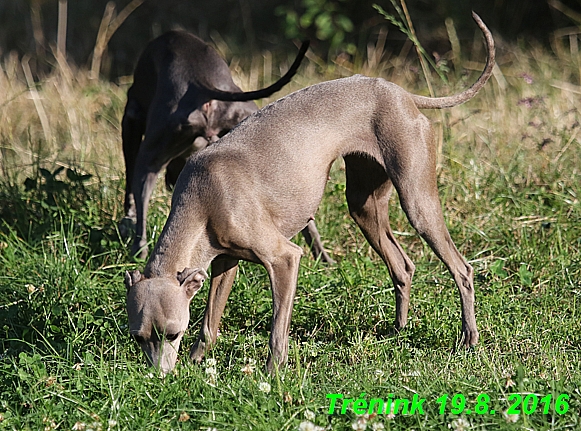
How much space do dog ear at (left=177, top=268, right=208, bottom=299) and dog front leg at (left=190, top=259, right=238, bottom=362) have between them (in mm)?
550

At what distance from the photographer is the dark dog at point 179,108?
5184mm

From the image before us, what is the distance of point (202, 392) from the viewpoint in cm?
358

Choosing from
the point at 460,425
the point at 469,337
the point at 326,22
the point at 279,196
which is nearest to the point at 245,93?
the point at 279,196

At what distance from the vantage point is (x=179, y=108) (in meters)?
5.22

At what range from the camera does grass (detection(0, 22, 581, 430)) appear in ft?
11.3

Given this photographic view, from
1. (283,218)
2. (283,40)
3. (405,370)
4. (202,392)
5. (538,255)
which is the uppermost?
(283,218)

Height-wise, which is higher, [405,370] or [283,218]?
[283,218]

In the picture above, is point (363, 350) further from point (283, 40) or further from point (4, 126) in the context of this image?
point (283, 40)

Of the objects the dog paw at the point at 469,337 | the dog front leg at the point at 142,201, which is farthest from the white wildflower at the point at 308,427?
the dog front leg at the point at 142,201

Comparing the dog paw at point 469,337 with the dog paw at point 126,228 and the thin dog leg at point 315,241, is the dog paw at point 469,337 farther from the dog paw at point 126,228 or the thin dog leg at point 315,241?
the dog paw at point 126,228

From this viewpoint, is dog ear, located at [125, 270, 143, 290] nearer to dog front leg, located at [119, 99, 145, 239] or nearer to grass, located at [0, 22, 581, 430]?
grass, located at [0, 22, 581, 430]

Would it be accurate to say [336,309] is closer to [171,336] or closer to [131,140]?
[171,336]

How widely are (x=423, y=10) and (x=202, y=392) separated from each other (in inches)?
332

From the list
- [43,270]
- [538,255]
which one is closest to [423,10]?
[538,255]
